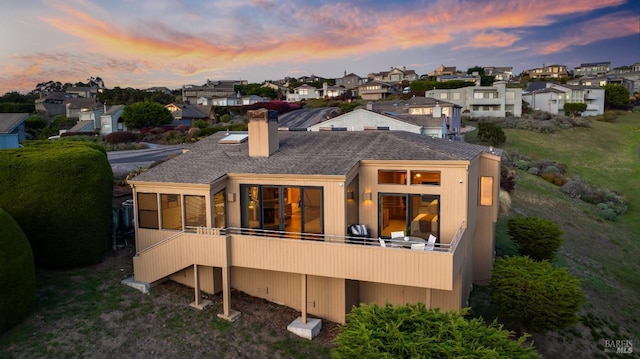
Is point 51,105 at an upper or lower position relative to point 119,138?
upper

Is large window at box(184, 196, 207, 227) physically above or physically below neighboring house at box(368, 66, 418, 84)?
below

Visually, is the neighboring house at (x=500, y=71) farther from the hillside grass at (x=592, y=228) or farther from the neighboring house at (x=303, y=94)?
the hillside grass at (x=592, y=228)

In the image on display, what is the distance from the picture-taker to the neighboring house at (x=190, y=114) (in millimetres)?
76625

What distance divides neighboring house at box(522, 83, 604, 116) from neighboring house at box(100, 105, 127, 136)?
72250 mm

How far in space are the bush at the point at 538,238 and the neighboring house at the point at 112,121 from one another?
6316 cm

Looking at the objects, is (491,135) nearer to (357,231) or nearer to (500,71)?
(357,231)

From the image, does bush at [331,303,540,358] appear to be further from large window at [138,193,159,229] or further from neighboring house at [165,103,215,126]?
neighboring house at [165,103,215,126]

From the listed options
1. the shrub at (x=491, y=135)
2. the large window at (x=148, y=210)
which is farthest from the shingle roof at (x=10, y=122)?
the shrub at (x=491, y=135)

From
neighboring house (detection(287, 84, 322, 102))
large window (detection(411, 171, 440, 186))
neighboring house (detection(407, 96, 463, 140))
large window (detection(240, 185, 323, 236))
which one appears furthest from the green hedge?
neighboring house (detection(287, 84, 322, 102))

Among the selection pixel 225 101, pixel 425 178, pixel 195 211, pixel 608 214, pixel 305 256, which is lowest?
pixel 608 214

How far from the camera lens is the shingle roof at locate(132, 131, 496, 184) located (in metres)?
14.3

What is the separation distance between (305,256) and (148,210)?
6.50 meters

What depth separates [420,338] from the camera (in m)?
8.75

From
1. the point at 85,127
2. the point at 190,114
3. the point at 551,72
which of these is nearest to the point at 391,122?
the point at 190,114
